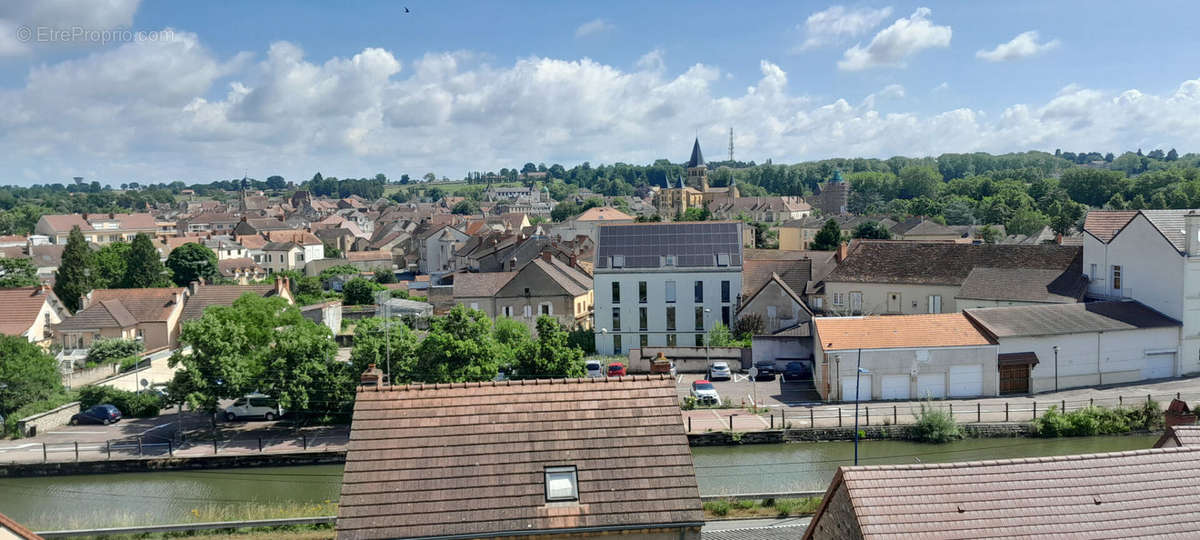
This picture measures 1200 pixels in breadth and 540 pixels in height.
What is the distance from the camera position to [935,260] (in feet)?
133

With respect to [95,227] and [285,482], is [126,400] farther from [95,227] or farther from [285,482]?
[95,227]

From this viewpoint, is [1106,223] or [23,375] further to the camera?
[1106,223]

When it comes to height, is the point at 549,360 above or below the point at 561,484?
below

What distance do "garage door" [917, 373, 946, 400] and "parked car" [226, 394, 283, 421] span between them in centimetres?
2123

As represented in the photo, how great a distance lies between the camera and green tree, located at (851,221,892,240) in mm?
81062

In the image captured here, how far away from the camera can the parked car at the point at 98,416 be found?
31.1 metres

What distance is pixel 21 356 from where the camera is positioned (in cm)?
3189

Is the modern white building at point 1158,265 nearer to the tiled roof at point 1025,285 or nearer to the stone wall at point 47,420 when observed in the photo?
the tiled roof at point 1025,285

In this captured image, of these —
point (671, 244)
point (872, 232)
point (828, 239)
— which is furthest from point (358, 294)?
point (872, 232)

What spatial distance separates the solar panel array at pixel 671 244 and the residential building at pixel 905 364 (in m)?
11.2

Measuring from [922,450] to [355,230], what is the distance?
4119 inches

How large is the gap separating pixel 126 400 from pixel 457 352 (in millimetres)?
A: 13048

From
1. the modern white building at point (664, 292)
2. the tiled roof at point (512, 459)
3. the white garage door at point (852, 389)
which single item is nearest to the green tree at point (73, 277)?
the modern white building at point (664, 292)

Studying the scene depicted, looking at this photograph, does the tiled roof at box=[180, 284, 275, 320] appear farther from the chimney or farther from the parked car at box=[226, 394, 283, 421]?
the chimney
